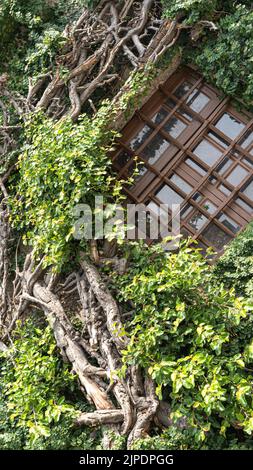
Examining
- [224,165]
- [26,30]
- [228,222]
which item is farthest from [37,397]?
[26,30]

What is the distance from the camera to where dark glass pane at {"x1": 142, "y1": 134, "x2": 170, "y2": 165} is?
373cm

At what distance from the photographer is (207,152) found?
11.8ft

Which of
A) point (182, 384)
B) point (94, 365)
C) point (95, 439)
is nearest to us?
point (182, 384)

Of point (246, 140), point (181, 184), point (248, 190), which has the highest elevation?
point (246, 140)

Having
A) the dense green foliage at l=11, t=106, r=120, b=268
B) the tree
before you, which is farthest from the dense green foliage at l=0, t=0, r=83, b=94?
the dense green foliage at l=11, t=106, r=120, b=268

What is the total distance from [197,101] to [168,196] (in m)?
0.89

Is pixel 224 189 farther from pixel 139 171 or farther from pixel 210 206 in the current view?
pixel 139 171

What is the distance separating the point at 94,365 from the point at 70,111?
2095 mm

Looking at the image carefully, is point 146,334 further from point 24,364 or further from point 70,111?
point 70,111

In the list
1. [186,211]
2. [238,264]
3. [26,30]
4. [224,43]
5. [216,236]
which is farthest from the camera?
[26,30]

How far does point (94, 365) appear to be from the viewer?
118 inches

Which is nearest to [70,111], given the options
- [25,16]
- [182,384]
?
[25,16]

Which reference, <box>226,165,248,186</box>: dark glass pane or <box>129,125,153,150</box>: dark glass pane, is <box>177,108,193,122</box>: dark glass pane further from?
<box>226,165,248,186</box>: dark glass pane

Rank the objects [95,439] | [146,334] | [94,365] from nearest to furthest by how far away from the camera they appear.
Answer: [146,334], [95,439], [94,365]
